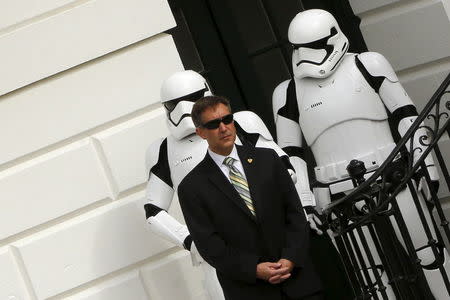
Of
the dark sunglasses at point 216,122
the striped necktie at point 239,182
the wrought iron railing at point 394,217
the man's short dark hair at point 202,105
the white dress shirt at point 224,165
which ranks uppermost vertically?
the man's short dark hair at point 202,105

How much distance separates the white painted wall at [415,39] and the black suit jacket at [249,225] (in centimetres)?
267

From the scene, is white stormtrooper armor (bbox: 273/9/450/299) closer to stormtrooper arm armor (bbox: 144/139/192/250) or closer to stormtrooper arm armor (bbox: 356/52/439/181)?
stormtrooper arm armor (bbox: 356/52/439/181)

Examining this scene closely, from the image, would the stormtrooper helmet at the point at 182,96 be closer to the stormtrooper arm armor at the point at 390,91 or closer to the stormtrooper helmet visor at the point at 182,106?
the stormtrooper helmet visor at the point at 182,106

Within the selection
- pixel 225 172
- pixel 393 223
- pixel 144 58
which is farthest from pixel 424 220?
pixel 144 58

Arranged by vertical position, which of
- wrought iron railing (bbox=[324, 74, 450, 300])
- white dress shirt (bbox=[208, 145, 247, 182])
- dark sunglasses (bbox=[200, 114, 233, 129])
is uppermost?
dark sunglasses (bbox=[200, 114, 233, 129])

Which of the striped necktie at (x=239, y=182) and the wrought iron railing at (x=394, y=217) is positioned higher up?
the striped necktie at (x=239, y=182)

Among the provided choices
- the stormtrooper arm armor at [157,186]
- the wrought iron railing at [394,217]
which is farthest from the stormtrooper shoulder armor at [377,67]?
the stormtrooper arm armor at [157,186]

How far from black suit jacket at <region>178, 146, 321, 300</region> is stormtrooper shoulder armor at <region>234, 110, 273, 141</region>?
821 millimetres

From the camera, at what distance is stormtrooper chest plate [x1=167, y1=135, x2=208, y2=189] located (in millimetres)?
8859

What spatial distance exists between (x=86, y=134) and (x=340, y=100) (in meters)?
1.69

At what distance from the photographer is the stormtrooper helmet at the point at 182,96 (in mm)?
8773

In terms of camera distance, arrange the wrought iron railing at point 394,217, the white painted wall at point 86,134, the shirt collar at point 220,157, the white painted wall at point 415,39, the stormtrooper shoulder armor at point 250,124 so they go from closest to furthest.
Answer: the shirt collar at point 220,157 < the wrought iron railing at point 394,217 < the stormtrooper shoulder armor at point 250,124 < the white painted wall at point 86,134 < the white painted wall at point 415,39

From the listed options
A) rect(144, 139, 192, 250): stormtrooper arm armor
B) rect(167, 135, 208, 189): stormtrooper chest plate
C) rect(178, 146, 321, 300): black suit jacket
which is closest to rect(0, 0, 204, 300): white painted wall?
rect(144, 139, 192, 250): stormtrooper arm armor

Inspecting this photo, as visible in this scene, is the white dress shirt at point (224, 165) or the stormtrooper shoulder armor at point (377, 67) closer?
the white dress shirt at point (224, 165)
